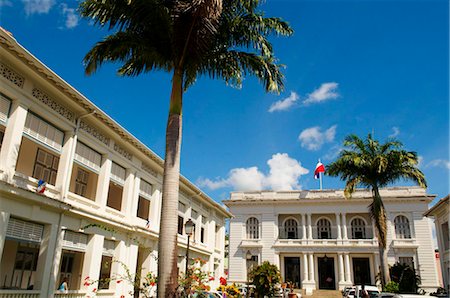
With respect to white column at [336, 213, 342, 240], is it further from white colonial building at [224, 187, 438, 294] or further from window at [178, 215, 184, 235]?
window at [178, 215, 184, 235]

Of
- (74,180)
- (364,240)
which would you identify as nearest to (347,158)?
(74,180)

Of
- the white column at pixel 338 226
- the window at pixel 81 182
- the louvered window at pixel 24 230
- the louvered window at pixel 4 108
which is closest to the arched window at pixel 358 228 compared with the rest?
the white column at pixel 338 226

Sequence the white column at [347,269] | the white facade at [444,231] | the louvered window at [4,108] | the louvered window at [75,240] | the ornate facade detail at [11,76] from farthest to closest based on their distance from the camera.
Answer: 1. the white column at [347,269]
2. the white facade at [444,231]
3. the louvered window at [75,240]
4. the louvered window at [4,108]
5. the ornate facade detail at [11,76]

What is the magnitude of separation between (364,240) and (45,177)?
37465mm

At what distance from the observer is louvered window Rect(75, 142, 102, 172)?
1527 centimetres

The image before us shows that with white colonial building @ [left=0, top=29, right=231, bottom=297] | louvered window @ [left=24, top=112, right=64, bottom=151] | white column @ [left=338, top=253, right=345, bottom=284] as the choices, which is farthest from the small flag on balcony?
white column @ [left=338, top=253, right=345, bottom=284]

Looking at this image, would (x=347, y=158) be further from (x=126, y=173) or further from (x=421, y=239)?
(x=421, y=239)

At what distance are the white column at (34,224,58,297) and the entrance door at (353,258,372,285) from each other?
1483 inches

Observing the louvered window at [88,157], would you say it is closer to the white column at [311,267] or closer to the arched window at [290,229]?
the white column at [311,267]

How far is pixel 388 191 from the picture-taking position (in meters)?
43.7

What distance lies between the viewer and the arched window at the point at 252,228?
4557 centimetres

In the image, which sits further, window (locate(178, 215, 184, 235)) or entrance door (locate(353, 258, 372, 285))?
entrance door (locate(353, 258, 372, 285))

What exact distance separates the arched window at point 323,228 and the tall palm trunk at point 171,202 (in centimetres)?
3866

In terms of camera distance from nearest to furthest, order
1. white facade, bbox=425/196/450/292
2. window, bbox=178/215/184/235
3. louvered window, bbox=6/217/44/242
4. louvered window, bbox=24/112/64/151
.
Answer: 1. louvered window, bbox=6/217/44/242
2. louvered window, bbox=24/112/64/151
3. window, bbox=178/215/184/235
4. white facade, bbox=425/196/450/292
